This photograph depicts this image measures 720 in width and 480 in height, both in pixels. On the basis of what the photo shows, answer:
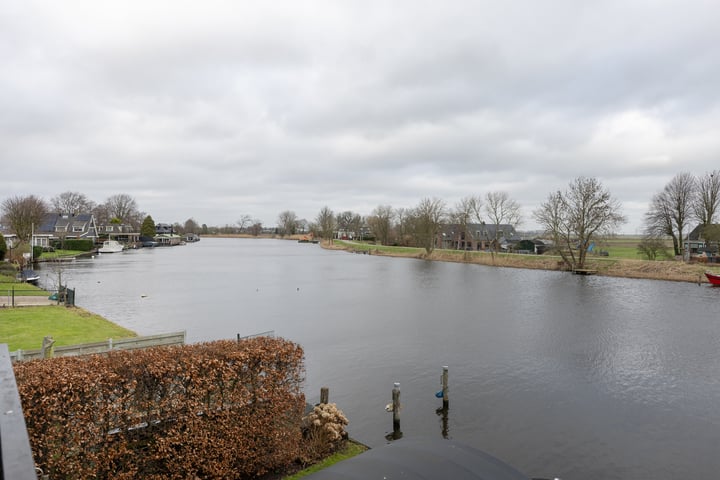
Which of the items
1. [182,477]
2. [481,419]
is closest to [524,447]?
[481,419]

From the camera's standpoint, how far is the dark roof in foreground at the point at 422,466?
6336mm

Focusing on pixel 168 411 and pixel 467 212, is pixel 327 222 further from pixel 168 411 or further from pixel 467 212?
pixel 168 411

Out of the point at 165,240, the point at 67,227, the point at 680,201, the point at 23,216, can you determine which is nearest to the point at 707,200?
the point at 680,201

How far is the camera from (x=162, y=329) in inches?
1075

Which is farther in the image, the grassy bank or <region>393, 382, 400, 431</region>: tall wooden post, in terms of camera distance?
the grassy bank

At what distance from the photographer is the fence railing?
1.55 meters

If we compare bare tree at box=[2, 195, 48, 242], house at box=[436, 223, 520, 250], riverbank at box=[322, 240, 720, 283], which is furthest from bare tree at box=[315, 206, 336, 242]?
bare tree at box=[2, 195, 48, 242]

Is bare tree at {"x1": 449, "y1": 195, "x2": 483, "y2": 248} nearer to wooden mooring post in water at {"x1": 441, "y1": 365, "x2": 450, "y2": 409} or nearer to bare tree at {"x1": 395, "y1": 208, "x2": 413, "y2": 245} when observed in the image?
bare tree at {"x1": 395, "y1": 208, "x2": 413, "y2": 245}

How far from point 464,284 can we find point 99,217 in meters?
136

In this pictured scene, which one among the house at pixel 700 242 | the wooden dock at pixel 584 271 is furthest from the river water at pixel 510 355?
the house at pixel 700 242

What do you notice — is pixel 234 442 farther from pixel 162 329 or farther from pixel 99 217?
pixel 99 217

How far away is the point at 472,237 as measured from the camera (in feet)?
359

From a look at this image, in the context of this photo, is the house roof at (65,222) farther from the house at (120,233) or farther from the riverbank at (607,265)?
the riverbank at (607,265)

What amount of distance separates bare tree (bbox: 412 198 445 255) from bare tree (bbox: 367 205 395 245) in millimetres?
30094
